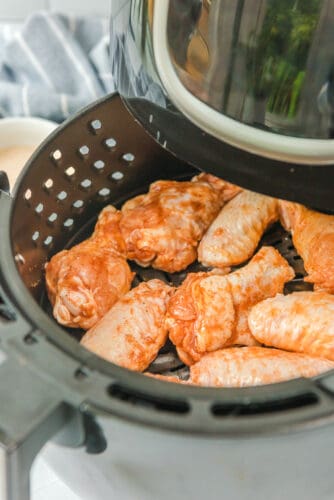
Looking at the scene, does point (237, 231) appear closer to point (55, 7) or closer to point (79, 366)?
point (79, 366)

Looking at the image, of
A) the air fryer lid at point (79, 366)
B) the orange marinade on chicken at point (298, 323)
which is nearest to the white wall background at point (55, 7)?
the air fryer lid at point (79, 366)

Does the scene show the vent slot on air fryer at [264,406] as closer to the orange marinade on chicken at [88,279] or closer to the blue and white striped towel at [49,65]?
the orange marinade on chicken at [88,279]

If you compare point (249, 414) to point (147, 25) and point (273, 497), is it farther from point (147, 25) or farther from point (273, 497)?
point (147, 25)

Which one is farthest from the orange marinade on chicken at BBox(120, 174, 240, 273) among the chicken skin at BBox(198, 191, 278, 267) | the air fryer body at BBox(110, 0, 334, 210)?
the air fryer body at BBox(110, 0, 334, 210)

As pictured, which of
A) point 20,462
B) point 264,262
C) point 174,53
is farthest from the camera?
point 264,262

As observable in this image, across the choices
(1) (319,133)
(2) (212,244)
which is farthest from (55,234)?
(1) (319,133)

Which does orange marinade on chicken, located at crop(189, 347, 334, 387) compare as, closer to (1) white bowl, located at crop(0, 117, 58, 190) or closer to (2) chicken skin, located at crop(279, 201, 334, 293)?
(2) chicken skin, located at crop(279, 201, 334, 293)

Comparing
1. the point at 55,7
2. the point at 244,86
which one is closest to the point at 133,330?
the point at 244,86
